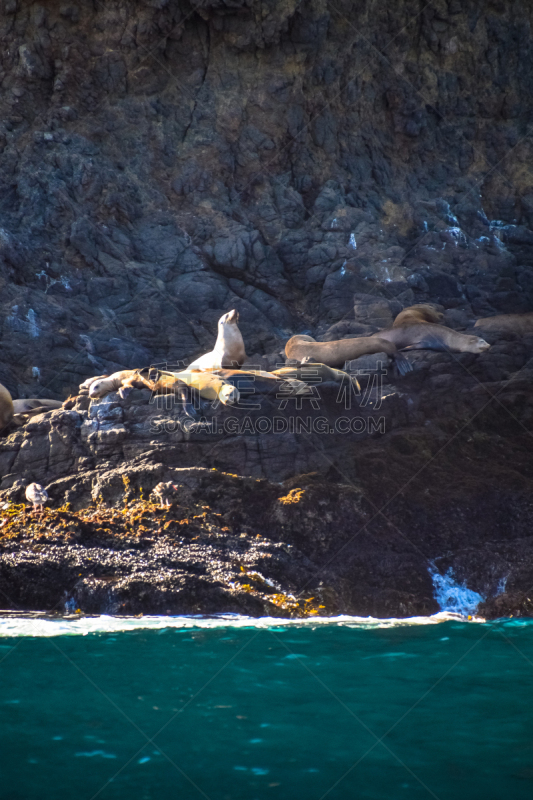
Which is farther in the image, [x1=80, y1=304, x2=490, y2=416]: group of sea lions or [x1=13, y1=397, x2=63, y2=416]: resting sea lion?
[x1=13, y1=397, x2=63, y2=416]: resting sea lion

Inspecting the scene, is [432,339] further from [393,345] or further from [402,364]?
[402,364]

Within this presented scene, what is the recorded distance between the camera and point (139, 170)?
18.4m

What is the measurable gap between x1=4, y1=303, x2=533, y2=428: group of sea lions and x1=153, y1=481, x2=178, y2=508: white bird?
→ 1197 mm

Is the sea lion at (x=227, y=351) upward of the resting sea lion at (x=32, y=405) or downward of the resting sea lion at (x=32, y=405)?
upward

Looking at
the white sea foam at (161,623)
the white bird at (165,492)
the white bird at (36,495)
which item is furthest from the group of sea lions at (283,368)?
the white sea foam at (161,623)

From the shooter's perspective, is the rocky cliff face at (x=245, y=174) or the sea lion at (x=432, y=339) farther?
the rocky cliff face at (x=245, y=174)

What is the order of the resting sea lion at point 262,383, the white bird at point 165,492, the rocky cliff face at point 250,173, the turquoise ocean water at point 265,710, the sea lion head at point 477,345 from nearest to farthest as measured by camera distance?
1. the turquoise ocean water at point 265,710
2. the white bird at point 165,492
3. the resting sea lion at point 262,383
4. the sea lion head at point 477,345
5. the rocky cliff face at point 250,173

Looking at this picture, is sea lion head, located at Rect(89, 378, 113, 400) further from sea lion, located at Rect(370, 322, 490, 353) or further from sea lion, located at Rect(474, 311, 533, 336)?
sea lion, located at Rect(474, 311, 533, 336)

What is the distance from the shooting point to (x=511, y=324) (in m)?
13.0

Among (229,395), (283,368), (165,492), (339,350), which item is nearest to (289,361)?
(283,368)

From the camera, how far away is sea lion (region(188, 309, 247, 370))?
446 inches

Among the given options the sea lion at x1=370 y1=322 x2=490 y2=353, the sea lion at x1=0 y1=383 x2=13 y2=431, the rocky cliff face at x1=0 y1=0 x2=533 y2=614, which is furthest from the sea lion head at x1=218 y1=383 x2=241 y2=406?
the rocky cliff face at x1=0 y1=0 x2=533 y2=614

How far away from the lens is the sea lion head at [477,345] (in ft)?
37.4

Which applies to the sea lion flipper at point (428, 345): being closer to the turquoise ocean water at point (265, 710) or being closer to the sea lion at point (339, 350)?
the sea lion at point (339, 350)
